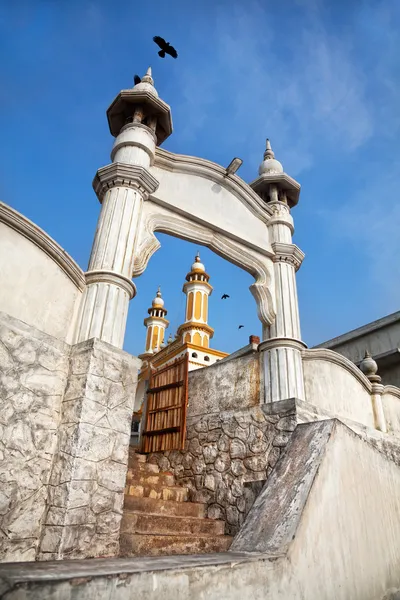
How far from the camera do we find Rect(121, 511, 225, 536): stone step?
13.5ft

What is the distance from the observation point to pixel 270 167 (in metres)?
9.09

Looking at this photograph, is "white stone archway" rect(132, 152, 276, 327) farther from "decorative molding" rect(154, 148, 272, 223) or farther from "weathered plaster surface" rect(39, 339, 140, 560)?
"weathered plaster surface" rect(39, 339, 140, 560)

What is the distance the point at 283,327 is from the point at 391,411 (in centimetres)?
320

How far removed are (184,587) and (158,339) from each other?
24846 mm

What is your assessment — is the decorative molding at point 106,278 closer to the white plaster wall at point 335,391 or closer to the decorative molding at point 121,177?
the decorative molding at point 121,177

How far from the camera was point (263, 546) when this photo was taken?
96.7 inches

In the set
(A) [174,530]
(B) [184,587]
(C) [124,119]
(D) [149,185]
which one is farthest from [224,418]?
(C) [124,119]

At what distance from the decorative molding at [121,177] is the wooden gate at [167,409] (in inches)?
118

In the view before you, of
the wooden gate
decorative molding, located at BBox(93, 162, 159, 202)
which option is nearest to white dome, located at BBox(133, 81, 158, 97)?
decorative molding, located at BBox(93, 162, 159, 202)

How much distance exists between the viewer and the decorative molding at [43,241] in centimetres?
412

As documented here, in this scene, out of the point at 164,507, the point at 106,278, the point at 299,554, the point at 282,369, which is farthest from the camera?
the point at 282,369

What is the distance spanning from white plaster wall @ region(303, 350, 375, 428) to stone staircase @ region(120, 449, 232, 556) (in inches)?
101

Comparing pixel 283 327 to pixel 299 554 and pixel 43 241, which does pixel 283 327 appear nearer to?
pixel 43 241

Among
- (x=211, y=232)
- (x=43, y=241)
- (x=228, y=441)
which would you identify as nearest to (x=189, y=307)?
(x=211, y=232)
